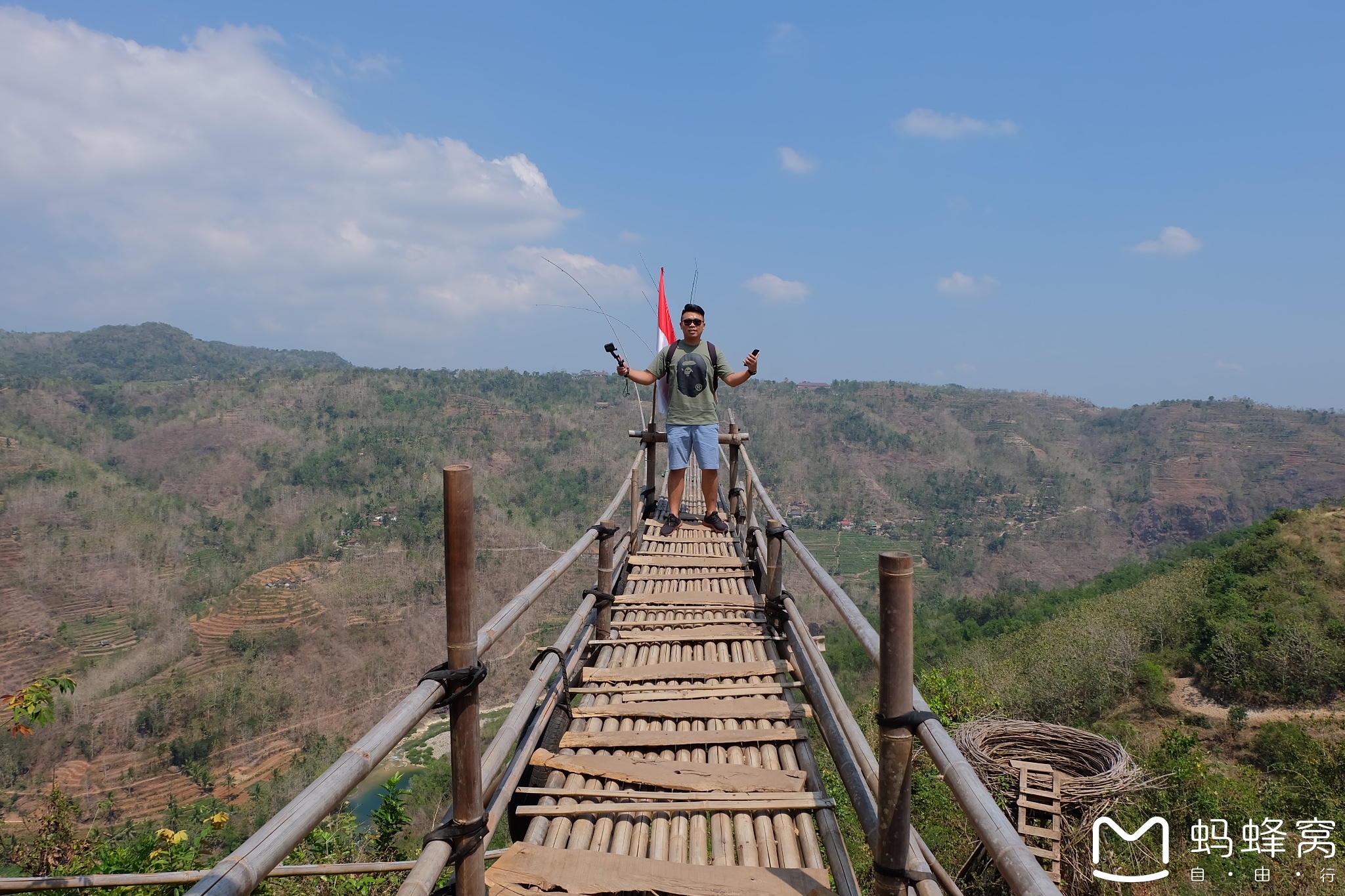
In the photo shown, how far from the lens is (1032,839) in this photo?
6793 millimetres

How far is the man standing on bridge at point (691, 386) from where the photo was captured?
15.7ft

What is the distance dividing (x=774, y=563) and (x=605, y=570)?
33.6 inches

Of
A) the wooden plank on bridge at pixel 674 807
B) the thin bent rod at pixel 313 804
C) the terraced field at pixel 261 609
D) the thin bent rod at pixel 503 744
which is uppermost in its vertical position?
the thin bent rod at pixel 313 804

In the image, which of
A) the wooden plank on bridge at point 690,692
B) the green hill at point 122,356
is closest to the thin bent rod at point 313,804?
the wooden plank on bridge at point 690,692

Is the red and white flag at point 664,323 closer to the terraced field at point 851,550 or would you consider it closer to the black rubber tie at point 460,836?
the black rubber tie at point 460,836

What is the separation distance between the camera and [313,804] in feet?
3.74

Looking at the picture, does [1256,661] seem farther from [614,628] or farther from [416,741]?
[416,741]

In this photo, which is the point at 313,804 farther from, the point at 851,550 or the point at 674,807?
the point at 851,550

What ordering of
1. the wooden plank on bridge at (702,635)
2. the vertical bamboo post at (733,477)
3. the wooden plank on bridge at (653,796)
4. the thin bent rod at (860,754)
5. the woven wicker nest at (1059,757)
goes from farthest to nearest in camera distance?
1. the woven wicker nest at (1059,757)
2. the vertical bamboo post at (733,477)
3. the wooden plank on bridge at (702,635)
4. the wooden plank on bridge at (653,796)
5. the thin bent rod at (860,754)

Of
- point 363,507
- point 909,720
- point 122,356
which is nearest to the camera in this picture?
Result: point 909,720

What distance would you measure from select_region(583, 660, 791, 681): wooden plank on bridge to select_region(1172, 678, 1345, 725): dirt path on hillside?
48.2 feet

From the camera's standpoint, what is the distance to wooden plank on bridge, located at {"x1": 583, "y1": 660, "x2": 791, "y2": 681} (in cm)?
311

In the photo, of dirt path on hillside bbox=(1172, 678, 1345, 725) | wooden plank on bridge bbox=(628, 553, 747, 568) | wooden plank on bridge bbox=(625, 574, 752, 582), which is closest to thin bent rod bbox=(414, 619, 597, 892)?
wooden plank on bridge bbox=(625, 574, 752, 582)

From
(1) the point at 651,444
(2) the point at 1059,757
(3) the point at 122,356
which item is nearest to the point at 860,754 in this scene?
(1) the point at 651,444
